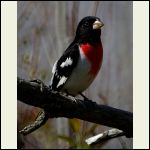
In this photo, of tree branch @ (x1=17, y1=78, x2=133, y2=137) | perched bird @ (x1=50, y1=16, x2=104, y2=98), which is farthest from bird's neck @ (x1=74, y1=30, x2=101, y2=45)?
tree branch @ (x1=17, y1=78, x2=133, y2=137)

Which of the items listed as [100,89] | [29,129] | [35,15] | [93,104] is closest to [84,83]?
[93,104]

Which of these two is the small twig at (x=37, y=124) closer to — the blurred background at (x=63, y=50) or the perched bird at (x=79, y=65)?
the perched bird at (x=79, y=65)

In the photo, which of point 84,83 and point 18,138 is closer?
point 18,138

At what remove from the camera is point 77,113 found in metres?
1.60

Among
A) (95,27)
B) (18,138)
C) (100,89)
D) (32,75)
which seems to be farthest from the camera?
(100,89)

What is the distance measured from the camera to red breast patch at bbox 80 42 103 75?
1706 mm

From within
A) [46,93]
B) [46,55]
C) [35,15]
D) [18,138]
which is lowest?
[18,138]

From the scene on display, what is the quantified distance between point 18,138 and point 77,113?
186 millimetres

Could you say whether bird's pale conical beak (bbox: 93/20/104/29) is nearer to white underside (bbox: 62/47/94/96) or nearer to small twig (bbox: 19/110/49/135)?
white underside (bbox: 62/47/94/96)

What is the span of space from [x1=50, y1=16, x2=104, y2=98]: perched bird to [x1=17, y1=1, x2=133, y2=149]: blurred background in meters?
0.20

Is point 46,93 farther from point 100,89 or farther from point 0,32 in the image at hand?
point 100,89

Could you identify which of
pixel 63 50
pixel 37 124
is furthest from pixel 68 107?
pixel 63 50

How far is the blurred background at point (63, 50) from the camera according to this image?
6.50ft

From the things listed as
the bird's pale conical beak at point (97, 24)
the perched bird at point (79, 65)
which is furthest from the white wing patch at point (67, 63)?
the bird's pale conical beak at point (97, 24)
